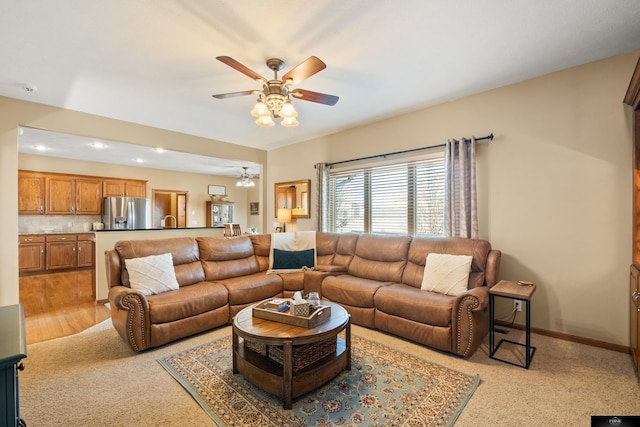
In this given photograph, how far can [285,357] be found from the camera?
1846 mm

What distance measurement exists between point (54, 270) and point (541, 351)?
8.85 m

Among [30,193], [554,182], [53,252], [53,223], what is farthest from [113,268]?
[53,223]

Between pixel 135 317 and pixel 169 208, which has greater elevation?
pixel 169 208

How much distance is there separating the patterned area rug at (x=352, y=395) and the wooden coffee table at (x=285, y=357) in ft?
0.26

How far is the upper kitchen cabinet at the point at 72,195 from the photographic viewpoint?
6473mm

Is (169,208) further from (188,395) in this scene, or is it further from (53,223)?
(188,395)

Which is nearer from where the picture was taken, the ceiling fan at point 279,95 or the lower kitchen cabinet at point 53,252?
the ceiling fan at point 279,95

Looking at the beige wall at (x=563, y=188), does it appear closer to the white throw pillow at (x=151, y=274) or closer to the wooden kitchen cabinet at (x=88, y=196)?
the white throw pillow at (x=151, y=274)

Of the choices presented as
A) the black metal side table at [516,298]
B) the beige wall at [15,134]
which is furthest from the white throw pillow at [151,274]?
the black metal side table at [516,298]

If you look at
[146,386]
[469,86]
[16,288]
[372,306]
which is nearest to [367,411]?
[372,306]

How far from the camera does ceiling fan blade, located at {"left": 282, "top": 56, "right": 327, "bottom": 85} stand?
6.75ft

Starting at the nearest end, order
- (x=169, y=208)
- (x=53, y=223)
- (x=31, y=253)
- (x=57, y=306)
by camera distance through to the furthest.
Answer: (x=57, y=306) → (x=31, y=253) → (x=53, y=223) → (x=169, y=208)

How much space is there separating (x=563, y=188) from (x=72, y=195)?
9.18m

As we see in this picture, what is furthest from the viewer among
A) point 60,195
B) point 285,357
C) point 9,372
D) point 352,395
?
point 60,195
